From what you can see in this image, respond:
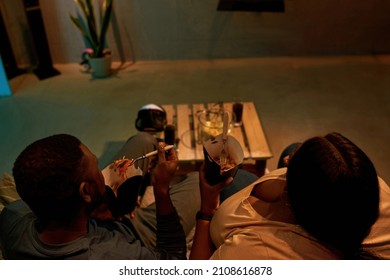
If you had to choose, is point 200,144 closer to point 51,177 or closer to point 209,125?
point 209,125

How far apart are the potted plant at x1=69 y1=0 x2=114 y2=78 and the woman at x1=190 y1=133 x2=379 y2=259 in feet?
9.10

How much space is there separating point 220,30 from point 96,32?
131 cm

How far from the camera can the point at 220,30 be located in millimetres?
3830

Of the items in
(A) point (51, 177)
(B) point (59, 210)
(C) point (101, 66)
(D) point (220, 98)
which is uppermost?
(A) point (51, 177)

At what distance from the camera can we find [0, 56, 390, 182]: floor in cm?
266

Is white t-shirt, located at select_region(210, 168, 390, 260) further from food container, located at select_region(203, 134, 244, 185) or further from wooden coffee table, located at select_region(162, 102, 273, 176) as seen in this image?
wooden coffee table, located at select_region(162, 102, 273, 176)

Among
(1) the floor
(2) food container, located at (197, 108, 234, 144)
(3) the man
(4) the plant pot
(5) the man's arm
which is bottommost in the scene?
(1) the floor

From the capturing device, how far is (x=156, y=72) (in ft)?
12.2

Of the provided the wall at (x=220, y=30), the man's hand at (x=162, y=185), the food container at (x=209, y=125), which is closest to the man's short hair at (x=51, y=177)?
the man's hand at (x=162, y=185)

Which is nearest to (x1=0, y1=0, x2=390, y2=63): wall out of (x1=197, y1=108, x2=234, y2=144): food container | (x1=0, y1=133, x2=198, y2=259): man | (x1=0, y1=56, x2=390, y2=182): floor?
(x1=0, y1=56, x2=390, y2=182): floor

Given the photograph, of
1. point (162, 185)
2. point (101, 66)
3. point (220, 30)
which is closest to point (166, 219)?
point (162, 185)

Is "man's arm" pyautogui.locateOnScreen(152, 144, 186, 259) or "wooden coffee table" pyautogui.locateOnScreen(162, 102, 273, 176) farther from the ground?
"man's arm" pyautogui.locateOnScreen(152, 144, 186, 259)
